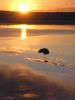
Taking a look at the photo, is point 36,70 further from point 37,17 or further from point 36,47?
point 37,17

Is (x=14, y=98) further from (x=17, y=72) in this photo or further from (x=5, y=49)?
(x=5, y=49)

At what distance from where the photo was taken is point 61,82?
32.3ft

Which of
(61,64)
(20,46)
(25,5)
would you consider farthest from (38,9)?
(61,64)

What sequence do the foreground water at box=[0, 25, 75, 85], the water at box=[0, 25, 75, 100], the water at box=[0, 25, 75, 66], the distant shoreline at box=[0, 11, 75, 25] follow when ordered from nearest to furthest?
1. the water at box=[0, 25, 75, 100]
2. the foreground water at box=[0, 25, 75, 85]
3. the water at box=[0, 25, 75, 66]
4. the distant shoreline at box=[0, 11, 75, 25]

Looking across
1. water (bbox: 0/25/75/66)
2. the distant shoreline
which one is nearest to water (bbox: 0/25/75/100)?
water (bbox: 0/25/75/66)

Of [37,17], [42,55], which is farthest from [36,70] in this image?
[37,17]

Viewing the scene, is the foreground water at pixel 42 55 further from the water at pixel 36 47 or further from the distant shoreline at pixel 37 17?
the distant shoreline at pixel 37 17

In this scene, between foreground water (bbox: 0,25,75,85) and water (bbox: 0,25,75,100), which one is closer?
water (bbox: 0,25,75,100)

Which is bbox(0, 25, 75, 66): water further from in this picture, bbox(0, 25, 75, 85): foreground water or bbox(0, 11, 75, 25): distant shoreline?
bbox(0, 11, 75, 25): distant shoreline

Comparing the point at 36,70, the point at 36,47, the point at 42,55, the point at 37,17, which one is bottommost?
the point at 36,70

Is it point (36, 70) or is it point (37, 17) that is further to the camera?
point (37, 17)

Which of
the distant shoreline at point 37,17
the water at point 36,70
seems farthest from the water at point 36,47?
the distant shoreline at point 37,17

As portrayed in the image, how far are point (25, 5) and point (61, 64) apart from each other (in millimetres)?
24453

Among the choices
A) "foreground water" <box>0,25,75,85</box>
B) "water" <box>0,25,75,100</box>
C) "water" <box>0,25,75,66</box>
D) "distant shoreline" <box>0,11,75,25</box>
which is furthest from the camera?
"distant shoreline" <box>0,11,75,25</box>
